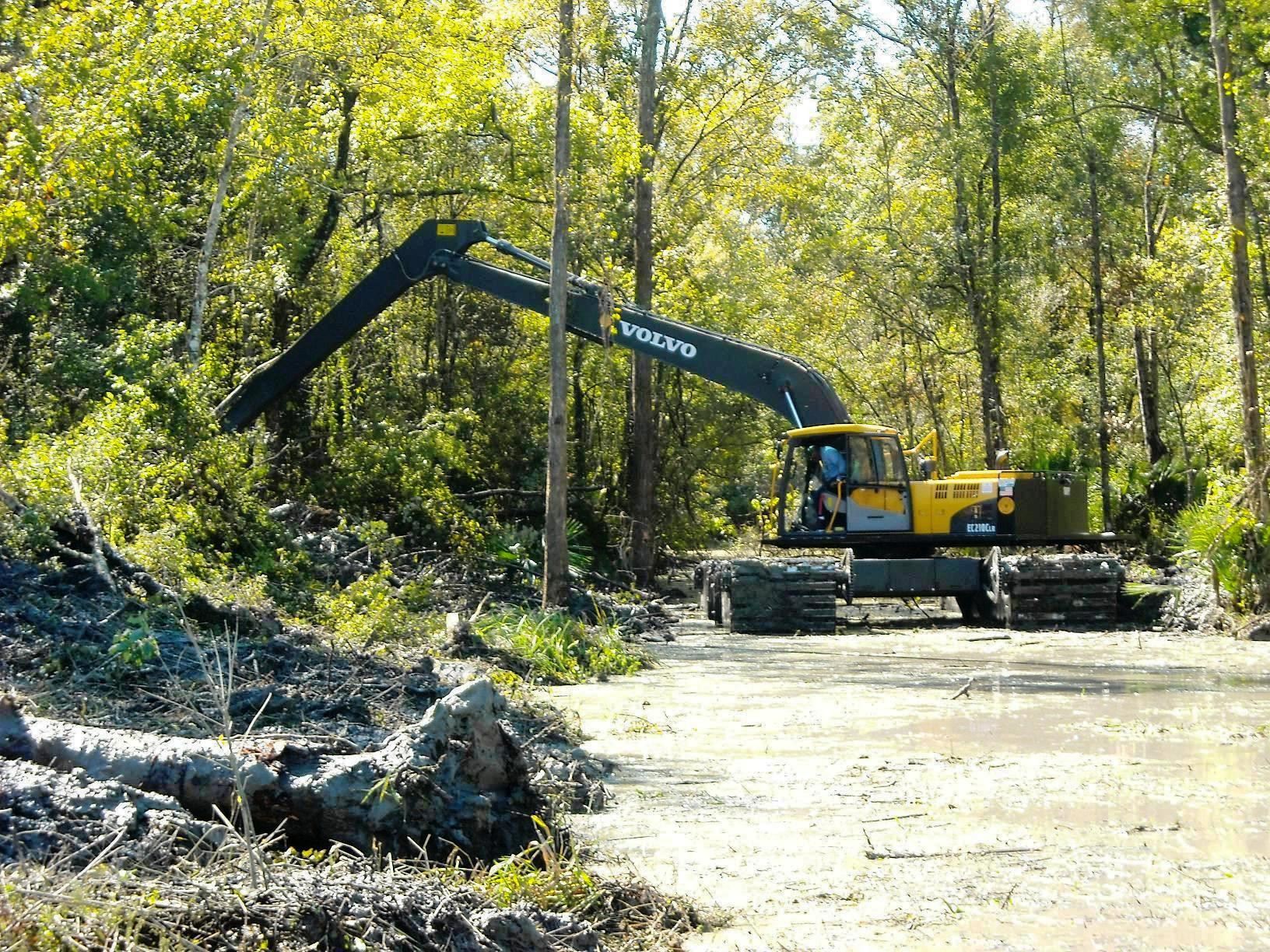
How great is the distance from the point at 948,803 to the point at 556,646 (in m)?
7.86

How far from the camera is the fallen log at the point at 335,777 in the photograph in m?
6.14

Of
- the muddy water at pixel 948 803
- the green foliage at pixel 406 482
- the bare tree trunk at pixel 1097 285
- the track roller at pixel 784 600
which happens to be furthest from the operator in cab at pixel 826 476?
the bare tree trunk at pixel 1097 285

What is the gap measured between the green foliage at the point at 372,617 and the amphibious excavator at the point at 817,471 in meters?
6.81

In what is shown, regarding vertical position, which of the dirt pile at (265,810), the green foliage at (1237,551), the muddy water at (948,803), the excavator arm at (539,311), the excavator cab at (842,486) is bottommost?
→ the muddy water at (948,803)

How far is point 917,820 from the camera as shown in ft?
26.3

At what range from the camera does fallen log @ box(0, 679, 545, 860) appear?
6137mm

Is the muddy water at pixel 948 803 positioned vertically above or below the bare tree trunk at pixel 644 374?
below

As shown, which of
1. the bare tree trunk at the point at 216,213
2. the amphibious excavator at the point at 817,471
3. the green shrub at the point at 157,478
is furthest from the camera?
the amphibious excavator at the point at 817,471

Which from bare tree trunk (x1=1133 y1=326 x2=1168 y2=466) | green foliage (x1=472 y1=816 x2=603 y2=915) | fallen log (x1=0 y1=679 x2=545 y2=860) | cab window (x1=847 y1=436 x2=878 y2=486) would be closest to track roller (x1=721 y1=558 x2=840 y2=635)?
cab window (x1=847 y1=436 x2=878 y2=486)

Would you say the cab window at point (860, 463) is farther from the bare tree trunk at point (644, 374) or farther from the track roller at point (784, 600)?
the bare tree trunk at point (644, 374)

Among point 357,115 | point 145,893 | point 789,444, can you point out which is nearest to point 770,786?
point 145,893

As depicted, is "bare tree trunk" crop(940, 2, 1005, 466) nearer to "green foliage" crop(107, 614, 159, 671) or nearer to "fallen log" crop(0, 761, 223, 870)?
"green foliage" crop(107, 614, 159, 671)

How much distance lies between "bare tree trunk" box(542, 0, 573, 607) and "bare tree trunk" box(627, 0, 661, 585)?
8086 mm

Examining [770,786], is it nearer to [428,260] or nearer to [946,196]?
[428,260]
